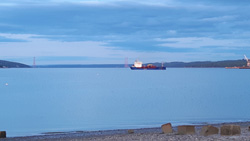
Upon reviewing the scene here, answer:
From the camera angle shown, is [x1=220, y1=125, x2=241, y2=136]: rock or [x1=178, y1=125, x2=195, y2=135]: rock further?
[x1=178, y1=125, x2=195, y2=135]: rock

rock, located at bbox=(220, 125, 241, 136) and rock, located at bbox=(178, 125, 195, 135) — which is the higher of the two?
rock, located at bbox=(220, 125, 241, 136)

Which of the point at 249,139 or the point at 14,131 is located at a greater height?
the point at 249,139

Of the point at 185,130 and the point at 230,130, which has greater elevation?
the point at 230,130

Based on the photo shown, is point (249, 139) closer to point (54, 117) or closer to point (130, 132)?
point (130, 132)

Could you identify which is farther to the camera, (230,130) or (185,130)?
(185,130)

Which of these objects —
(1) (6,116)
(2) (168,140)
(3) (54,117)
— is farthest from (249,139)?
(1) (6,116)

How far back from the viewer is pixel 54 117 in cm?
2725

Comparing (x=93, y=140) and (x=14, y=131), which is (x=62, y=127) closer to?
(x=14, y=131)

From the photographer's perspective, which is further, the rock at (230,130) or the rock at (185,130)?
the rock at (185,130)

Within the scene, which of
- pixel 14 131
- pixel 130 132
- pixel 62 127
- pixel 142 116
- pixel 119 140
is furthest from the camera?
pixel 142 116

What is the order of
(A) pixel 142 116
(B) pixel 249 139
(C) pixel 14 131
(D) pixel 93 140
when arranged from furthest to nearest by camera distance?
(A) pixel 142 116, (C) pixel 14 131, (D) pixel 93 140, (B) pixel 249 139

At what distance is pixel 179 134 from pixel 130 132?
3.63 metres

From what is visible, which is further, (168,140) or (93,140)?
Answer: (93,140)

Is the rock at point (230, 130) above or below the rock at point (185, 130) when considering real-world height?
above
